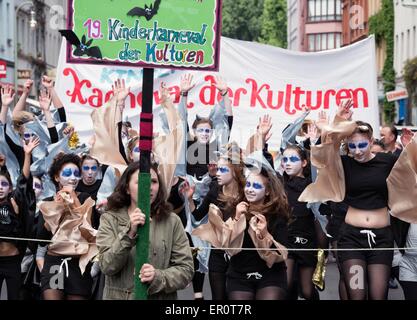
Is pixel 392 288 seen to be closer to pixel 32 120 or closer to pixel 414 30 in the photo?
pixel 32 120

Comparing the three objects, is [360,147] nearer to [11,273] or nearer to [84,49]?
[11,273]

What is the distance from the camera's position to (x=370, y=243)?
28.0 ft

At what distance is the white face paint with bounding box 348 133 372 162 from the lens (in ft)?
28.4

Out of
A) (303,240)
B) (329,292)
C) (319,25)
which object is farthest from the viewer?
(319,25)

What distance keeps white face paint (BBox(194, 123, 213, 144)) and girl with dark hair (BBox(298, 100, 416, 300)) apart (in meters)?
2.48

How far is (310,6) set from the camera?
99062 mm

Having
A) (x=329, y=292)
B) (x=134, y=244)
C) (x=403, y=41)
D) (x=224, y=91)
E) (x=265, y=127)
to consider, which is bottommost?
(x=329, y=292)

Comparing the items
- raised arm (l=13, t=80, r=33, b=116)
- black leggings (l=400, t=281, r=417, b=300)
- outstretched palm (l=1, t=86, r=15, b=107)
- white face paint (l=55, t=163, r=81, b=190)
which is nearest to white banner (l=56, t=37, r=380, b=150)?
raised arm (l=13, t=80, r=33, b=116)

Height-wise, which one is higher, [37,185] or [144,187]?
[144,187]

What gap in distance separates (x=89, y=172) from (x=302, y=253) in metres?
2.08

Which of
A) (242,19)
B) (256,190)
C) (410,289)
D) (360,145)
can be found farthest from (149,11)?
(242,19)

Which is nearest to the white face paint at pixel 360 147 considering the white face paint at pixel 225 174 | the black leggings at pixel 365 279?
the black leggings at pixel 365 279
